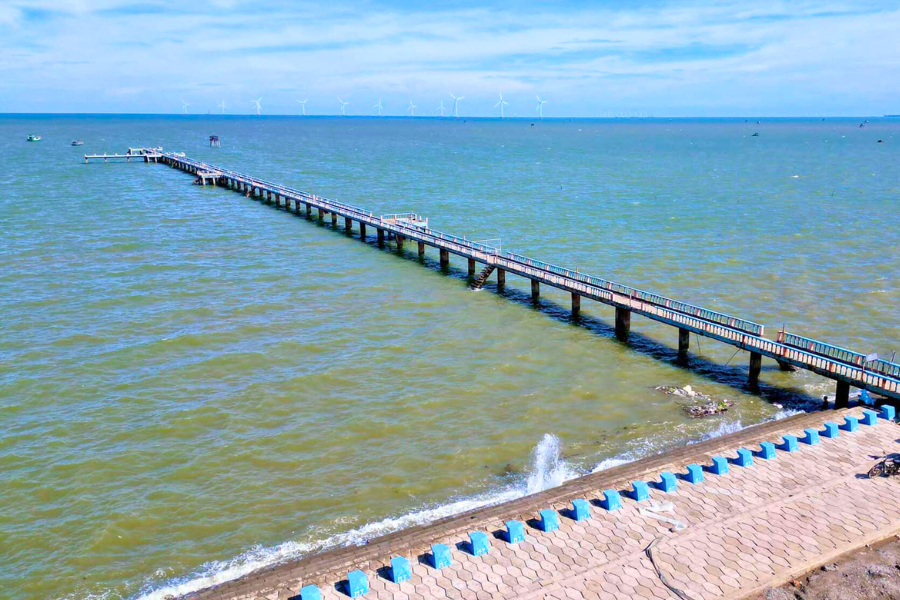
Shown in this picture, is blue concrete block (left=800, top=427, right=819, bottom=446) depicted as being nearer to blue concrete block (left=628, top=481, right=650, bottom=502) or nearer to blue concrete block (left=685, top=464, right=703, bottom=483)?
blue concrete block (left=685, top=464, right=703, bottom=483)

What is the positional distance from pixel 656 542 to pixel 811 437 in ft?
35.3

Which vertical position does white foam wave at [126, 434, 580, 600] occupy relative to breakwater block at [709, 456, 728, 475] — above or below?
below

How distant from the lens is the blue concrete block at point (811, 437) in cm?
2816

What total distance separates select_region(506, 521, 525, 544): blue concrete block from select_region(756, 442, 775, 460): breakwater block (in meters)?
11.4

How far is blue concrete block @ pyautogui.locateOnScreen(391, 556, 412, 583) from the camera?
19828 mm

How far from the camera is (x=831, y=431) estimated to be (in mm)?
28719

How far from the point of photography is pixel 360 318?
48156mm

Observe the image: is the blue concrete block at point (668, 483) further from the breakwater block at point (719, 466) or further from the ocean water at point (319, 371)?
the ocean water at point (319, 371)

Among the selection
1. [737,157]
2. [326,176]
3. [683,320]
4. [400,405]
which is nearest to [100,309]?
[400,405]

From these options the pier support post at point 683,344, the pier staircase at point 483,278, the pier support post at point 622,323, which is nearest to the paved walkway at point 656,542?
the pier support post at point 683,344

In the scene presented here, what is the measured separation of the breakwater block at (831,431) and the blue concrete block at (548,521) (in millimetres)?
14034

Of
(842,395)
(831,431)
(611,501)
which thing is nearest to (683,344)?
(842,395)

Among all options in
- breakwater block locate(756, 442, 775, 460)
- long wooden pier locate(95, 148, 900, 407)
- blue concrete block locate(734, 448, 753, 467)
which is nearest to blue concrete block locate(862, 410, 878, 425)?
long wooden pier locate(95, 148, 900, 407)

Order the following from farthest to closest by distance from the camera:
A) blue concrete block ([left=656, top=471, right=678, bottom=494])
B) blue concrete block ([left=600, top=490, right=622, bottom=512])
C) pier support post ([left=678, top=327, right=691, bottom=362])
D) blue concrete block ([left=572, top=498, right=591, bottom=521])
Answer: pier support post ([left=678, top=327, right=691, bottom=362]) → blue concrete block ([left=656, top=471, right=678, bottom=494]) → blue concrete block ([left=600, top=490, right=622, bottom=512]) → blue concrete block ([left=572, top=498, right=591, bottom=521])
